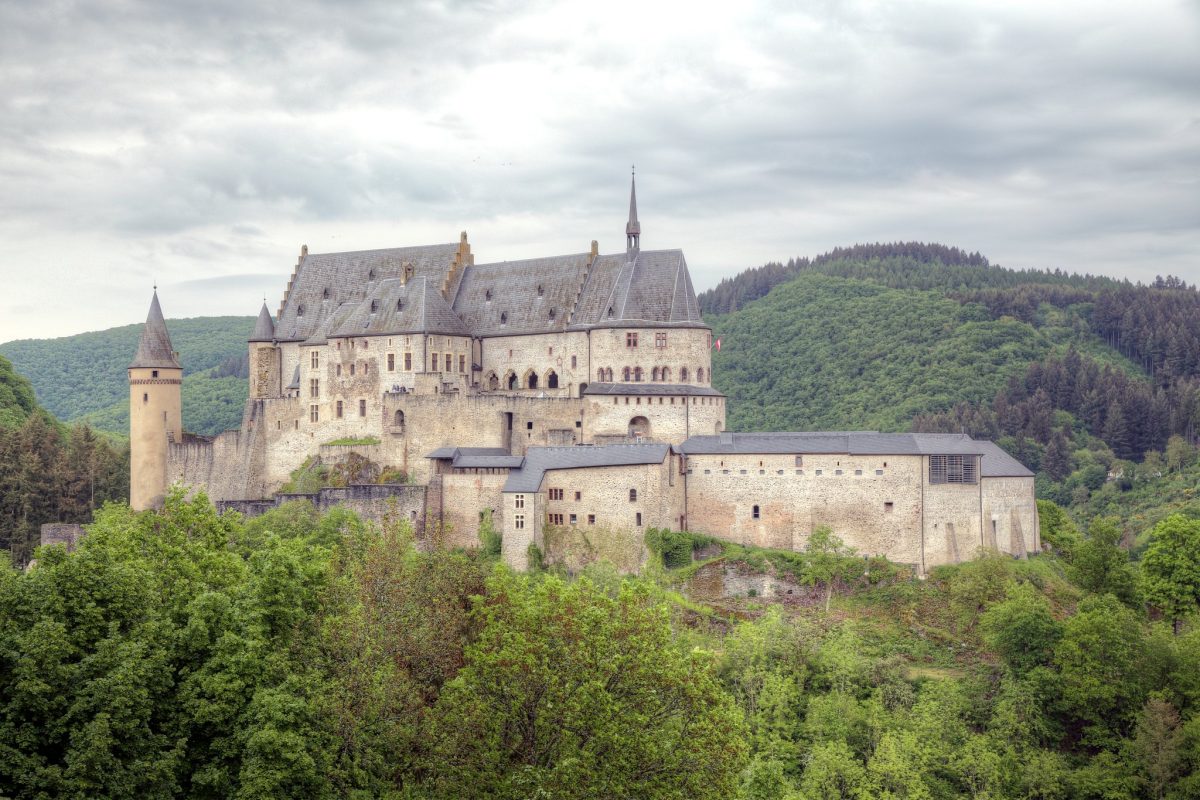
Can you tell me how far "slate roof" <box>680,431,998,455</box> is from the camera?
59438mm

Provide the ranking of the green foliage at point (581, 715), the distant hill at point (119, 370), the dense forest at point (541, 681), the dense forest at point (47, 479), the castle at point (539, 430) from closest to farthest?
the dense forest at point (541, 681)
the green foliage at point (581, 715)
the castle at point (539, 430)
the dense forest at point (47, 479)
the distant hill at point (119, 370)

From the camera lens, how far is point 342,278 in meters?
80.4

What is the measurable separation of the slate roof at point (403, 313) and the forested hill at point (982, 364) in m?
48.3

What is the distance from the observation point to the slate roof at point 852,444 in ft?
195

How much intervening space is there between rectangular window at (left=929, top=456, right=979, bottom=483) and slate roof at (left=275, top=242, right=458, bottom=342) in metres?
32.4

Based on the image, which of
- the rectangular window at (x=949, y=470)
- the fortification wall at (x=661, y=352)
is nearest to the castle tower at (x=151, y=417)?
the fortification wall at (x=661, y=352)

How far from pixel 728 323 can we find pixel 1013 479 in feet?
266

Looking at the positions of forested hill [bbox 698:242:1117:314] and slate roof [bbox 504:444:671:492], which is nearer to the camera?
slate roof [bbox 504:444:671:492]

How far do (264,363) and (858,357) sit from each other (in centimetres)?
6587

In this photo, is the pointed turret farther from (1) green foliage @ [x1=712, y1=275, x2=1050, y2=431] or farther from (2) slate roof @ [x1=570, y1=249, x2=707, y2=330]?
(1) green foliage @ [x1=712, y1=275, x2=1050, y2=431]

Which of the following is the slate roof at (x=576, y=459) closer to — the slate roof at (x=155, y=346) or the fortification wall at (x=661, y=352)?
the fortification wall at (x=661, y=352)

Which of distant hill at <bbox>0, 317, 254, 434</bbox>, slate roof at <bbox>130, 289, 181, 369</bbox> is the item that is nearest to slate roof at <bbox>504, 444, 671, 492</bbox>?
slate roof at <bbox>130, 289, 181, 369</bbox>

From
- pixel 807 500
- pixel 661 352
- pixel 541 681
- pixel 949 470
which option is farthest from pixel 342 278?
pixel 541 681

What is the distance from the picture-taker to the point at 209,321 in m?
178
